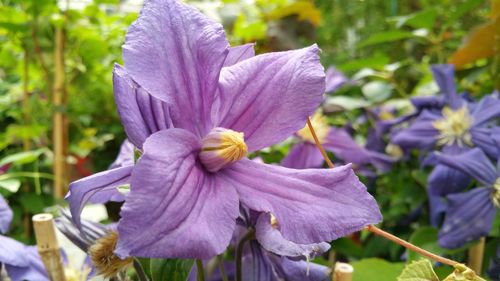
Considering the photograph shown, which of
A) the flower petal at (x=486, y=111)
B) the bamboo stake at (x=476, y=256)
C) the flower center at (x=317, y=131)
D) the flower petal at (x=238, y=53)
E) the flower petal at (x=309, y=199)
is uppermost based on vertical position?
the flower petal at (x=238, y=53)

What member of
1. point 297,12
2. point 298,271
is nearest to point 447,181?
point 298,271

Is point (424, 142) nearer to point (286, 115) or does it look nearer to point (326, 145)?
point (326, 145)

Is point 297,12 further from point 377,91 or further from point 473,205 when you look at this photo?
point 473,205

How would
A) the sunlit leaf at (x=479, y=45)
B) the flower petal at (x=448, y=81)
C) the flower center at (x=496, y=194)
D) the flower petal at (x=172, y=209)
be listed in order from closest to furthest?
the flower petal at (x=172, y=209) → the flower center at (x=496, y=194) → the flower petal at (x=448, y=81) → the sunlit leaf at (x=479, y=45)

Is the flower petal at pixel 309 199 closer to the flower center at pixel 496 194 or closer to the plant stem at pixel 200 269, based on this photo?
the plant stem at pixel 200 269

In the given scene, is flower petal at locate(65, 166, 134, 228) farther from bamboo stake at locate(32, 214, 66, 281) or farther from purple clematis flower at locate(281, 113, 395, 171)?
purple clematis flower at locate(281, 113, 395, 171)

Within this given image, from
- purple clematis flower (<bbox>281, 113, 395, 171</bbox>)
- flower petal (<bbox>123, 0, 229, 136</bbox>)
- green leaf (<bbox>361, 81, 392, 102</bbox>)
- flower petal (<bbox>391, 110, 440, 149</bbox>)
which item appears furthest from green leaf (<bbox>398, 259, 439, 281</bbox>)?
green leaf (<bbox>361, 81, 392, 102</bbox>)

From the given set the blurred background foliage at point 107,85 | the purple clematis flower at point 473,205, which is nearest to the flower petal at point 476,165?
the purple clematis flower at point 473,205

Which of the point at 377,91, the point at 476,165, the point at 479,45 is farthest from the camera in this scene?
the point at 377,91
